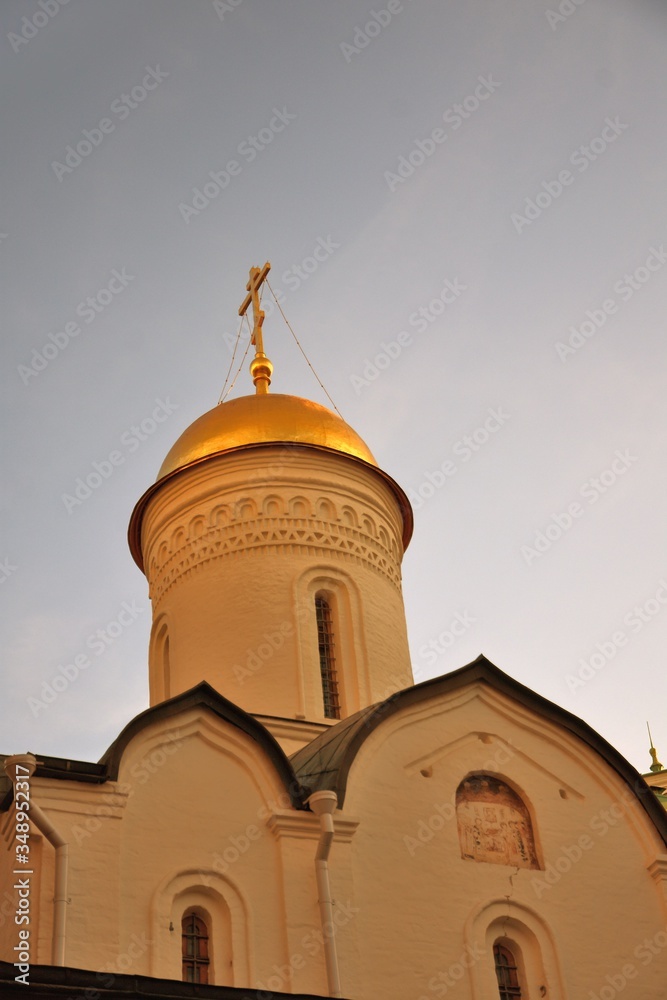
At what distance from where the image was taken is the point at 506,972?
9.97 metres

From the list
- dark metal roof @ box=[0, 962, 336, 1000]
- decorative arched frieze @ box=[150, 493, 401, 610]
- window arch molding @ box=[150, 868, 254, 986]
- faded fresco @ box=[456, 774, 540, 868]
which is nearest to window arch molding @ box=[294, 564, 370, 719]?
decorative arched frieze @ box=[150, 493, 401, 610]

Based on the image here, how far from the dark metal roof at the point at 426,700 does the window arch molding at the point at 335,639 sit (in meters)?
1.18

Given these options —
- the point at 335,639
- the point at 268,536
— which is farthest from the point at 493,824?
the point at 268,536

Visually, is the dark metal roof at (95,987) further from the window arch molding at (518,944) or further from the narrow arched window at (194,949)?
the window arch molding at (518,944)

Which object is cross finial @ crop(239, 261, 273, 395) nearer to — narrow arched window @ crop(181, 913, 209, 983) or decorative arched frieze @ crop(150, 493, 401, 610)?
decorative arched frieze @ crop(150, 493, 401, 610)

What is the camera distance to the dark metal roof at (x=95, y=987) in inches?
295

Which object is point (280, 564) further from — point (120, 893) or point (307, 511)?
point (120, 893)

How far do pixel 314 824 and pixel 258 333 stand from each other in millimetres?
7654

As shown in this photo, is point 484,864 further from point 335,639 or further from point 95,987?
point 95,987

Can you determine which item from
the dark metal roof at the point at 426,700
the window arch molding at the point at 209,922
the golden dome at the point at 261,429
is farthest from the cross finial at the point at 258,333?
the window arch molding at the point at 209,922

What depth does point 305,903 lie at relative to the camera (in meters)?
9.36

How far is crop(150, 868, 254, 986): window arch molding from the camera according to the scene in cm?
874

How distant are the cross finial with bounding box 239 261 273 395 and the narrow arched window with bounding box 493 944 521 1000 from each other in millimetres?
7396

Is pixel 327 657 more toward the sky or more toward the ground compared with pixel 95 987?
more toward the sky
